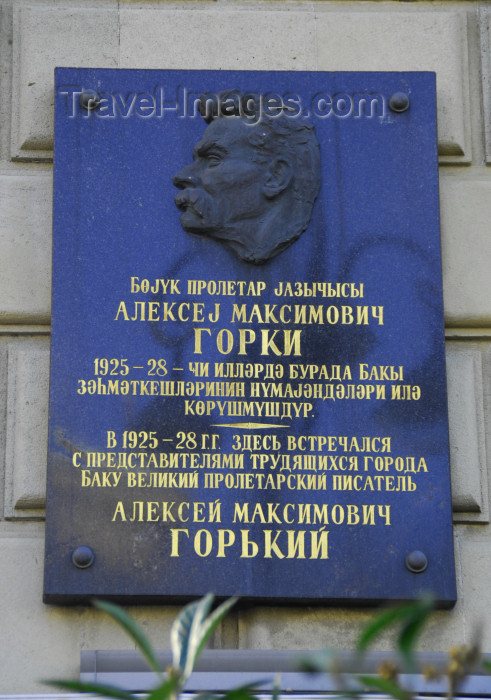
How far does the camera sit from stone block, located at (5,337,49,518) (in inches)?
172

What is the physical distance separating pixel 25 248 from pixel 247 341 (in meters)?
0.93

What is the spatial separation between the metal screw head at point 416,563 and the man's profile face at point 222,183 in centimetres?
131

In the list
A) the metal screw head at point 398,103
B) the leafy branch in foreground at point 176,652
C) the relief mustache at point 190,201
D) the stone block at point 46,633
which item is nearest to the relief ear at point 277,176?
the relief mustache at point 190,201

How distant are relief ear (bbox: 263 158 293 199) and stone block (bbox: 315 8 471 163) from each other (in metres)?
0.53

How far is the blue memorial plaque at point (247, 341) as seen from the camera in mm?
4203

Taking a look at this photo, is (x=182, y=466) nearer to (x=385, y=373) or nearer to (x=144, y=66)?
(x=385, y=373)

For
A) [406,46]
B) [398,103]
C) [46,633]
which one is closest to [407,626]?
[46,633]

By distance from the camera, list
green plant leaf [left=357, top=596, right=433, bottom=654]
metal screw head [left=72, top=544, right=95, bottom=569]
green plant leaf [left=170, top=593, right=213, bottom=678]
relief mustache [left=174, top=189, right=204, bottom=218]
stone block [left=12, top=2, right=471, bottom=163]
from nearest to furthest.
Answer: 1. green plant leaf [left=357, top=596, right=433, bottom=654]
2. green plant leaf [left=170, top=593, right=213, bottom=678]
3. metal screw head [left=72, top=544, right=95, bottom=569]
4. relief mustache [left=174, top=189, right=204, bottom=218]
5. stone block [left=12, top=2, right=471, bottom=163]

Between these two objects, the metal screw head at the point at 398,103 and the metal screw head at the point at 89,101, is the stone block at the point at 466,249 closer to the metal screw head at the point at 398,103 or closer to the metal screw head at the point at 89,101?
the metal screw head at the point at 398,103

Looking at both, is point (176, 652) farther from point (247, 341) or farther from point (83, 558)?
point (247, 341)

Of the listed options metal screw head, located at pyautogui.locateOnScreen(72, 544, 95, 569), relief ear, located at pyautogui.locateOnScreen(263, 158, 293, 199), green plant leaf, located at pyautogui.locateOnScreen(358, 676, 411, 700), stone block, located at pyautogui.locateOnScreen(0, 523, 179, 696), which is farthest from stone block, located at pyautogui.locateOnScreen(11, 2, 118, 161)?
green plant leaf, located at pyautogui.locateOnScreen(358, 676, 411, 700)

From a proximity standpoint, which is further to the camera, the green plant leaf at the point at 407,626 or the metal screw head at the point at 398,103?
the metal screw head at the point at 398,103

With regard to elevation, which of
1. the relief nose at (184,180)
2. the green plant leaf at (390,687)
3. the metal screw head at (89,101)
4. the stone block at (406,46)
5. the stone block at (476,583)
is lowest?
the green plant leaf at (390,687)

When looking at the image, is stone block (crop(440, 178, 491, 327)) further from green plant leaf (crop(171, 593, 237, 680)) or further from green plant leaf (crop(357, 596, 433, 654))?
green plant leaf (crop(357, 596, 433, 654))
